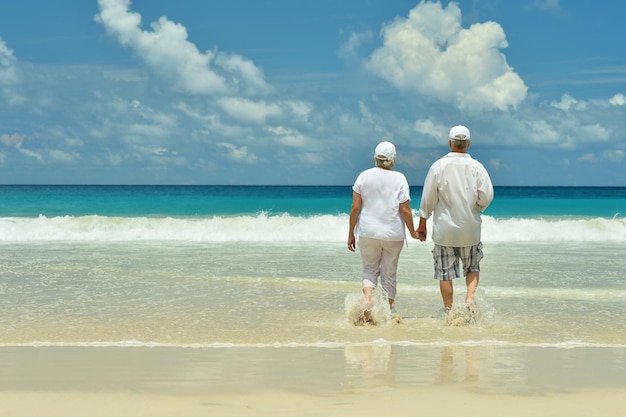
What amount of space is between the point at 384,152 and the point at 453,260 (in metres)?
1.23

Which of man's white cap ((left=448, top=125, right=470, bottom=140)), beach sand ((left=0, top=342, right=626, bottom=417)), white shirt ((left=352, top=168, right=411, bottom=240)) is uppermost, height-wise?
man's white cap ((left=448, top=125, right=470, bottom=140))

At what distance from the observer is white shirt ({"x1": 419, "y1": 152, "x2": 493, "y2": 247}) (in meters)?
7.34

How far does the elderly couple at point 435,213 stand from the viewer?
7348 mm

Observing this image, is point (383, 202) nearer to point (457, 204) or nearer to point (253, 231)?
point (457, 204)

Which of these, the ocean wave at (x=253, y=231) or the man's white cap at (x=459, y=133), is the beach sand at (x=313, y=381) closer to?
the man's white cap at (x=459, y=133)

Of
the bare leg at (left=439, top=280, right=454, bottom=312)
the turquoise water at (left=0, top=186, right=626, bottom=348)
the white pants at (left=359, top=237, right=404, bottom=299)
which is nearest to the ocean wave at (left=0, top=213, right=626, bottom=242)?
Result: the turquoise water at (left=0, top=186, right=626, bottom=348)

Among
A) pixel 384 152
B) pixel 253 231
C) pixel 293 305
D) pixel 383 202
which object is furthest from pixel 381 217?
pixel 253 231

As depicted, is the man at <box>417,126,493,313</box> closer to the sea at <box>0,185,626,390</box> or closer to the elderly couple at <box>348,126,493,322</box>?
the elderly couple at <box>348,126,493,322</box>

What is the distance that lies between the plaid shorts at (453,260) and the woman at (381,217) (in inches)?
16.1

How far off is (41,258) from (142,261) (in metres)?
1.99

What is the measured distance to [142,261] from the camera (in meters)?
13.9

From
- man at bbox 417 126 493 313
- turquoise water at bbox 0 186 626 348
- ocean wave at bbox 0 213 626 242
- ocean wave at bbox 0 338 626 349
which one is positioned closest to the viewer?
ocean wave at bbox 0 338 626 349

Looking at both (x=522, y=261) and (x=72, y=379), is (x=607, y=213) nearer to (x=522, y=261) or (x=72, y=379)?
(x=522, y=261)

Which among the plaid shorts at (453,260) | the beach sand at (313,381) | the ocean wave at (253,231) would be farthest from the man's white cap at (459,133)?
the ocean wave at (253,231)
